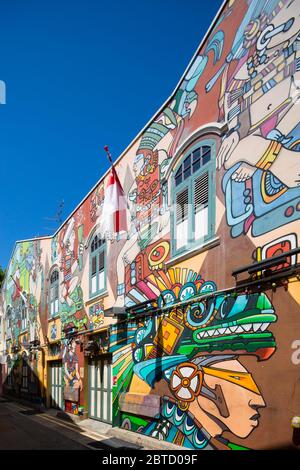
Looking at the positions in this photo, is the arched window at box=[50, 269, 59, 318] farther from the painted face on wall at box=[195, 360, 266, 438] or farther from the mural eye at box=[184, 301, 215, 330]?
the painted face on wall at box=[195, 360, 266, 438]

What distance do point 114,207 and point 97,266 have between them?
11.6ft

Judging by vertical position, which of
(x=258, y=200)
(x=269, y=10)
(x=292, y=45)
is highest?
(x=269, y=10)

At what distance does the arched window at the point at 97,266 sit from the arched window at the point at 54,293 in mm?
4438

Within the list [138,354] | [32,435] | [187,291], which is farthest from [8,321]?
[187,291]

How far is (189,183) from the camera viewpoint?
8.83 metres

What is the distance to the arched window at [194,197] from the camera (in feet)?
26.5

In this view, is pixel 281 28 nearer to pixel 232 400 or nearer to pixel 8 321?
pixel 232 400

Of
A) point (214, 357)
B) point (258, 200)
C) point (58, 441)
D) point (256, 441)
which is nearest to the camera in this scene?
point (256, 441)

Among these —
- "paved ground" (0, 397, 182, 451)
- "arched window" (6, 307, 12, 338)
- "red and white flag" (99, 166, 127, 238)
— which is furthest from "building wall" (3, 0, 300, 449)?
"arched window" (6, 307, 12, 338)

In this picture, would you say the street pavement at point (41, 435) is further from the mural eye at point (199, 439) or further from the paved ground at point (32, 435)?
the mural eye at point (199, 439)

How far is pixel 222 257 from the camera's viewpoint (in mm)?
7477

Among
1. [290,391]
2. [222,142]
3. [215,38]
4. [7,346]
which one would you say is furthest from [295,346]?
[7,346]
